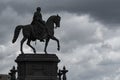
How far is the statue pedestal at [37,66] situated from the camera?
5681 centimetres

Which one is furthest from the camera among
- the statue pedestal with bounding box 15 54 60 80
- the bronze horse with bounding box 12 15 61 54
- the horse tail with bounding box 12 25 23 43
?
the horse tail with bounding box 12 25 23 43

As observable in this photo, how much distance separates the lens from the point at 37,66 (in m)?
56.9

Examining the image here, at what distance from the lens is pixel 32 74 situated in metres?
56.8

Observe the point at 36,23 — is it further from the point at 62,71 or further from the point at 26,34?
the point at 62,71

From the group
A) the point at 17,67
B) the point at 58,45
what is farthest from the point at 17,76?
the point at 58,45

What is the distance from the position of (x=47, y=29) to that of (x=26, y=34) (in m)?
1.83

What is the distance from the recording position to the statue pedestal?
5681cm

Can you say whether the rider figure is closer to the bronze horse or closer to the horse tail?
the bronze horse

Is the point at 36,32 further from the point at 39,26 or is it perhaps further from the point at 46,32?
the point at 46,32

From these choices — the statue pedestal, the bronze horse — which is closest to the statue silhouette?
the bronze horse

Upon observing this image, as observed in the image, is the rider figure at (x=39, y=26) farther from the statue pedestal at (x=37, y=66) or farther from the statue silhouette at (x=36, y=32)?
the statue pedestal at (x=37, y=66)

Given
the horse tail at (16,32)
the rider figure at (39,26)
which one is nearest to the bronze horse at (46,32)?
the horse tail at (16,32)

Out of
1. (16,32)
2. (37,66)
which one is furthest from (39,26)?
(37,66)

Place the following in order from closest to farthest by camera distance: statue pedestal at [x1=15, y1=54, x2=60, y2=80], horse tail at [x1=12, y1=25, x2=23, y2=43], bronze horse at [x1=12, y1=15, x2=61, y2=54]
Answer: statue pedestal at [x1=15, y1=54, x2=60, y2=80] < bronze horse at [x1=12, y1=15, x2=61, y2=54] < horse tail at [x1=12, y1=25, x2=23, y2=43]
